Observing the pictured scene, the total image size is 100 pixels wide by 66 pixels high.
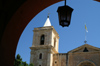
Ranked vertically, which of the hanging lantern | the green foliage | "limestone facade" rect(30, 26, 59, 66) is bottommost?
the green foliage

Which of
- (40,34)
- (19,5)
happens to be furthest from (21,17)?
(40,34)

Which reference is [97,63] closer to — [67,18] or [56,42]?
[56,42]

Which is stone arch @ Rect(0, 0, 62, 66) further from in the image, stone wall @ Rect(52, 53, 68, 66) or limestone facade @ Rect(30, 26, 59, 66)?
stone wall @ Rect(52, 53, 68, 66)

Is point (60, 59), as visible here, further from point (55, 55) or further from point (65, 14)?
point (65, 14)

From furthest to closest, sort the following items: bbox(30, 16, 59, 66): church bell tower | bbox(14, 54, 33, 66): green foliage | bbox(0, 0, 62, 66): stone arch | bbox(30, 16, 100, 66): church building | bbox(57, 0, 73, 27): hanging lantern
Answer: bbox(30, 16, 59, 66): church bell tower
bbox(30, 16, 100, 66): church building
bbox(14, 54, 33, 66): green foliage
bbox(57, 0, 73, 27): hanging lantern
bbox(0, 0, 62, 66): stone arch

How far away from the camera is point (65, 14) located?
3021 millimetres

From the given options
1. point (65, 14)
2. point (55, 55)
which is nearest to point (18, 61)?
point (55, 55)

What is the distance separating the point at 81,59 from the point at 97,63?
2.57m

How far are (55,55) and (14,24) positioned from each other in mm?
28205

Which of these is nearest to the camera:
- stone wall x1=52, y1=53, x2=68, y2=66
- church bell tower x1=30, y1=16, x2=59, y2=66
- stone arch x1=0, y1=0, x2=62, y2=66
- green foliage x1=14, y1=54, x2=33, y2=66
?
stone arch x1=0, y1=0, x2=62, y2=66

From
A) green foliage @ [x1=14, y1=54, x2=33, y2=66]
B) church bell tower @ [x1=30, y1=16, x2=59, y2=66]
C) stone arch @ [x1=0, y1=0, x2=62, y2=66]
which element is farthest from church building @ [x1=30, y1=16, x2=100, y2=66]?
stone arch @ [x1=0, y1=0, x2=62, y2=66]

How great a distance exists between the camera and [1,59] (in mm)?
2342

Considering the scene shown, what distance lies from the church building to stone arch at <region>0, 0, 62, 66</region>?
2631 centimetres

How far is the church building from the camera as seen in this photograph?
94.9 feet
